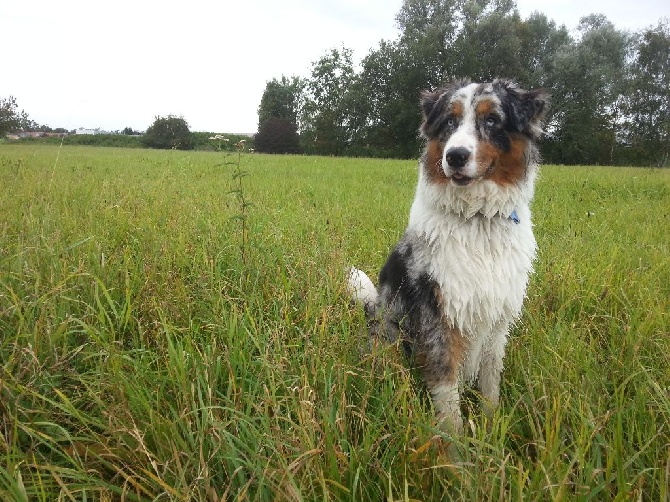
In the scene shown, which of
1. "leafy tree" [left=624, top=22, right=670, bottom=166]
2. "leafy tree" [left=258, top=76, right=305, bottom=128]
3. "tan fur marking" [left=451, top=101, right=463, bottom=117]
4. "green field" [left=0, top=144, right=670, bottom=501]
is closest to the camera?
"green field" [left=0, top=144, right=670, bottom=501]

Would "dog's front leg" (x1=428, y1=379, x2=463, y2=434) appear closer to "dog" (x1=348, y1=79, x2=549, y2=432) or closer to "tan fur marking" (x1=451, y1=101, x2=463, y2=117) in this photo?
"dog" (x1=348, y1=79, x2=549, y2=432)

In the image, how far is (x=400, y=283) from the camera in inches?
100

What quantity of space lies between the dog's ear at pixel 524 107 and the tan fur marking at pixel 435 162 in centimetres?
42

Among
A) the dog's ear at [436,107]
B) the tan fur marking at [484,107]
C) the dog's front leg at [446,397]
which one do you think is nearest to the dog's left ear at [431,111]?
the dog's ear at [436,107]

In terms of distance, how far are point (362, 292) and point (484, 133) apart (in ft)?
4.10

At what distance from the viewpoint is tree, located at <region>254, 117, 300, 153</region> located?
Result: 4269 centimetres

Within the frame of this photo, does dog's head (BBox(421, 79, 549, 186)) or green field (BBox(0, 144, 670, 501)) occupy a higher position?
dog's head (BBox(421, 79, 549, 186))

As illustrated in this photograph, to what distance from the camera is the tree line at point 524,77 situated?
3156 centimetres

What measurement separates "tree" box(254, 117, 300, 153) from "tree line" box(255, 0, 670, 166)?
3.97 metres

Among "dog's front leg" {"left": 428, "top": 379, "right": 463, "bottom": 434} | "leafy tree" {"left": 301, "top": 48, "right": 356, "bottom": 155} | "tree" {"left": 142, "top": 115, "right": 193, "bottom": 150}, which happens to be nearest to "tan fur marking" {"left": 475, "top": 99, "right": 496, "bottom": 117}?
"dog's front leg" {"left": 428, "top": 379, "right": 463, "bottom": 434}

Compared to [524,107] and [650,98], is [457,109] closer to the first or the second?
[524,107]

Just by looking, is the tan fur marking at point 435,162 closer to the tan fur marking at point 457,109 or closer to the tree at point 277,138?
the tan fur marking at point 457,109

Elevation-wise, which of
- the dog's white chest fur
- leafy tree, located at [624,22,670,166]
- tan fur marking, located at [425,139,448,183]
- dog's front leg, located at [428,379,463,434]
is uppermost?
leafy tree, located at [624,22,670,166]

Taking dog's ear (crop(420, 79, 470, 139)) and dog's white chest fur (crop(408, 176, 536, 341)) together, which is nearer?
dog's white chest fur (crop(408, 176, 536, 341))
